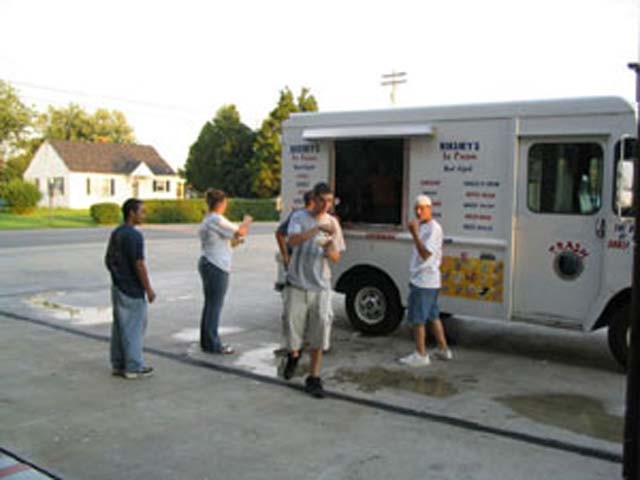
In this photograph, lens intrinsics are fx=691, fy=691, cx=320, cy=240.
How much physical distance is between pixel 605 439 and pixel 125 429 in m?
3.66

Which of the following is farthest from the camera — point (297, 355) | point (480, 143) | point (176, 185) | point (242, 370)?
point (176, 185)

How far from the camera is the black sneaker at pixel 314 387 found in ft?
20.4

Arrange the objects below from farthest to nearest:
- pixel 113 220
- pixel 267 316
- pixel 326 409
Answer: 1. pixel 113 220
2. pixel 267 316
3. pixel 326 409

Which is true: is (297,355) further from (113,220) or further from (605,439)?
(113,220)

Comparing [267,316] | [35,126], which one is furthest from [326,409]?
[35,126]

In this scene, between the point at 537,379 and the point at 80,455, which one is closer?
the point at 80,455

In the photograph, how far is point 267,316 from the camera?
10.3 meters

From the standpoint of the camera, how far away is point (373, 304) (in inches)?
350

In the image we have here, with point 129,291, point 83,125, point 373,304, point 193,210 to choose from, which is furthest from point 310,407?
point 83,125

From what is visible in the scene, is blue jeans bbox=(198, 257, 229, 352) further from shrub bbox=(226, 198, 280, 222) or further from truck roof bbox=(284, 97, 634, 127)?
shrub bbox=(226, 198, 280, 222)

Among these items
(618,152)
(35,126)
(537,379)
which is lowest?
(537,379)

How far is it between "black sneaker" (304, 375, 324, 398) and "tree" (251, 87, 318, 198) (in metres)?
42.9

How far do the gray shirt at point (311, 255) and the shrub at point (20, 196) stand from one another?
40.8m

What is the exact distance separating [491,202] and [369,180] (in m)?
1.67
